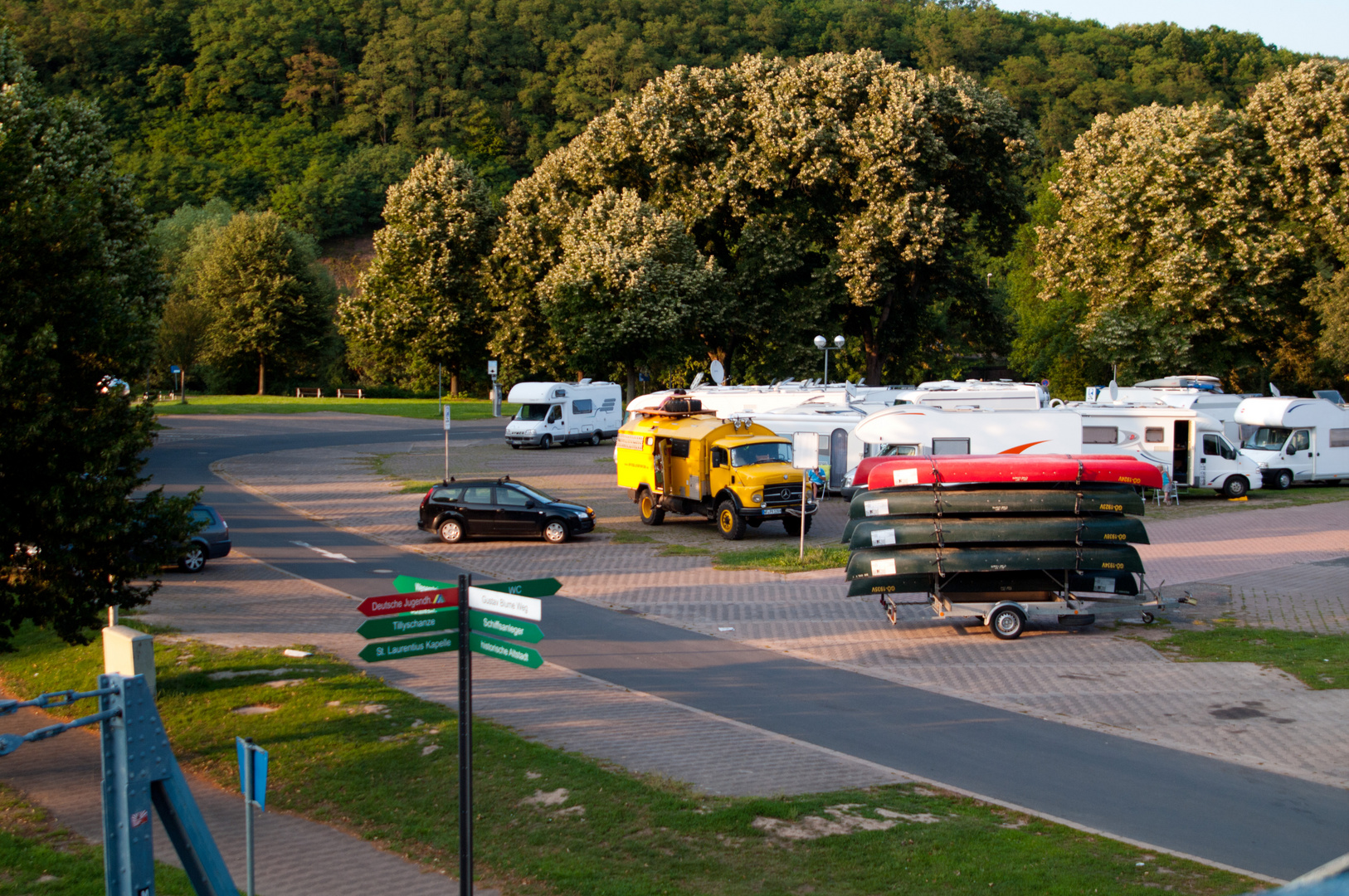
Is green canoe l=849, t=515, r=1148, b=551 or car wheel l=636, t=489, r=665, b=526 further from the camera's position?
car wheel l=636, t=489, r=665, b=526

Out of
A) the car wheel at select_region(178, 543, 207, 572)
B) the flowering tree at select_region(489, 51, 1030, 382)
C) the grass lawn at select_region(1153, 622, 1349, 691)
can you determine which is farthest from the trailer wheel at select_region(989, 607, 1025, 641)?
the flowering tree at select_region(489, 51, 1030, 382)

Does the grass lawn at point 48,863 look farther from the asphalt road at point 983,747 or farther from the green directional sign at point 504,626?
the asphalt road at point 983,747

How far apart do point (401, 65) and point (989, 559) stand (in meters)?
130

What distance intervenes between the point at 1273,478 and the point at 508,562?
2733cm

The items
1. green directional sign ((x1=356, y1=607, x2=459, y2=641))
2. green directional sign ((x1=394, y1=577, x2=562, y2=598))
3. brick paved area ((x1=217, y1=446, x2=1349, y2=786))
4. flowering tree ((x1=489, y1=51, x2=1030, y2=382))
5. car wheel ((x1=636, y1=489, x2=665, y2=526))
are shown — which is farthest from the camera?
flowering tree ((x1=489, y1=51, x2=1030, y2=382))

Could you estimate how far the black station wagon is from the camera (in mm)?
25234

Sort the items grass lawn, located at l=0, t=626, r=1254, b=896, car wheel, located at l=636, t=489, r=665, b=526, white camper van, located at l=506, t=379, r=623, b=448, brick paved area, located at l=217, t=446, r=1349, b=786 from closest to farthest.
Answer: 1. grass lawn, located at l=0, t=626, r=1254, b=896
2. brick paved area, located at l=217, t=446, r=1349, b=786
3. car wheel, located at l=636, t=489, r=665, b=526
4. white camper van, located at l=506, t=379, r=623, b=448

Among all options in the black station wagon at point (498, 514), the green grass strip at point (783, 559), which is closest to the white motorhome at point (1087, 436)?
the green grass strip at point (783, 559)

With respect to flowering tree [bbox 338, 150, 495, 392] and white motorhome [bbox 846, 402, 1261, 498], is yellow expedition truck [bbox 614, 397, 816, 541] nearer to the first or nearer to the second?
white motorhome [bbox 846, 402, 1261, 498]

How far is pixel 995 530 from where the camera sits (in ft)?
55.0

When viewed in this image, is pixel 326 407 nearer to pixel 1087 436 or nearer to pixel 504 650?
pixel 1087 436

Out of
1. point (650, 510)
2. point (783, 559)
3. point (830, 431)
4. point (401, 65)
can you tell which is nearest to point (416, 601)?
point (783, 559)

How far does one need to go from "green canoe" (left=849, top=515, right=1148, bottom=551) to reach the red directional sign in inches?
427

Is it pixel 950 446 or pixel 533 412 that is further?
pixel 533 412
